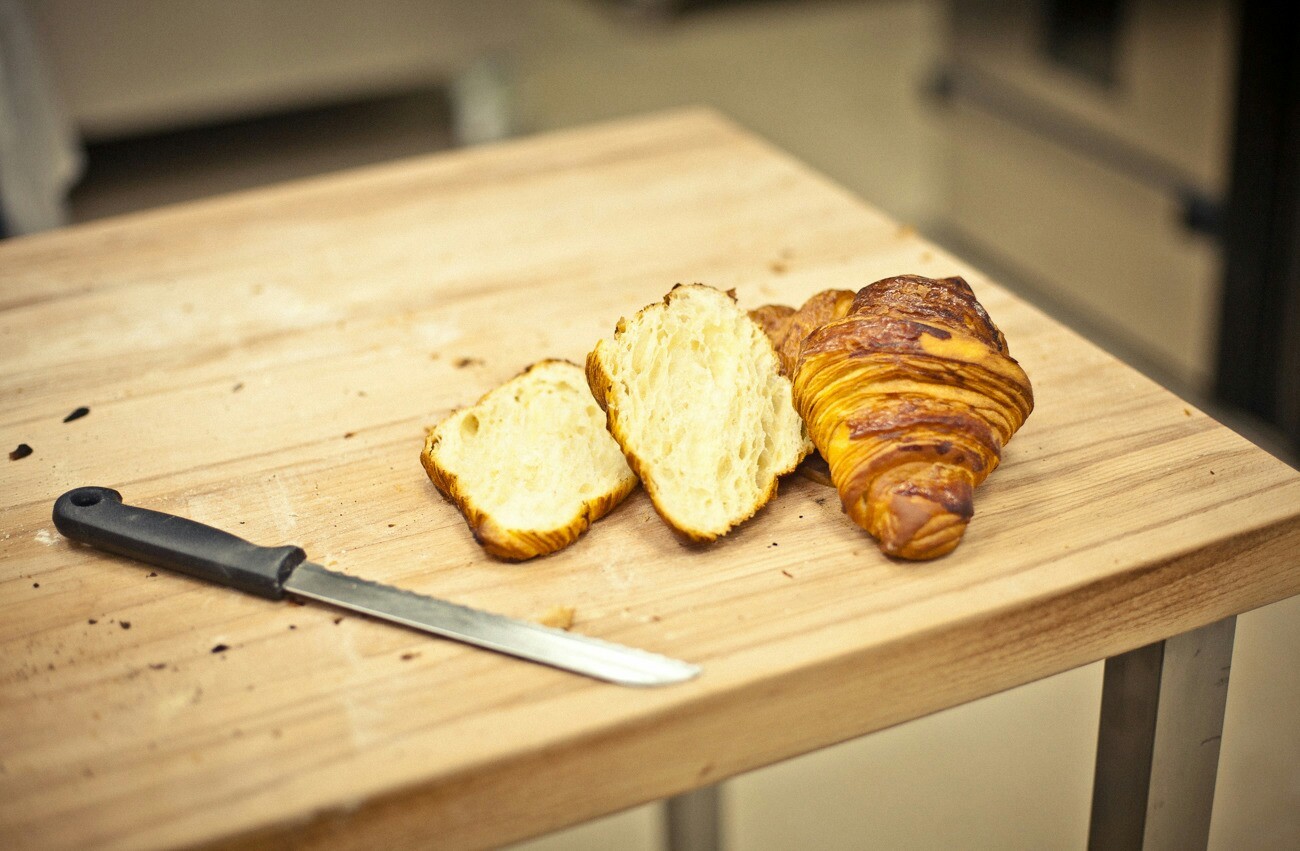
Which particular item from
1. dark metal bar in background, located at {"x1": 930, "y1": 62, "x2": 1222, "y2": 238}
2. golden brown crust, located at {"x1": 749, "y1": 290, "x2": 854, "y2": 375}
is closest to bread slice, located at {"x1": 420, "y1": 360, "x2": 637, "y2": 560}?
golden brown crust, located at {"x1": 749, "y1": 290, "x2": 854, "y2": 375}

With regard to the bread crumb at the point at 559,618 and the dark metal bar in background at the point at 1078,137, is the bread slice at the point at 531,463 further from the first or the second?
the dark metal bar in background at the point at 1078,137

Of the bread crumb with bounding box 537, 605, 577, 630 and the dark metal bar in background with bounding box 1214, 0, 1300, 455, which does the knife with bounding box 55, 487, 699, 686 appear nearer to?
the bread crumb with bounding box 537, 605, 577, 630

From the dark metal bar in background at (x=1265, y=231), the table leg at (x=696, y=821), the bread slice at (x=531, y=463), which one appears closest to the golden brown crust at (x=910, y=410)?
the bread slice at (x=531, y=463)

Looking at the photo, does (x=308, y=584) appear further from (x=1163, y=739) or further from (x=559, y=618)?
(x=1163, y=739)

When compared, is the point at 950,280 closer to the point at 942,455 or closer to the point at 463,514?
the point at 942,455

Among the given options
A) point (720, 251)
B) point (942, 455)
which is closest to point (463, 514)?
point (942, 455)

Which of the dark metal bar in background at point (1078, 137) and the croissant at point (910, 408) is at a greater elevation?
the croissant at point (910, 408)
